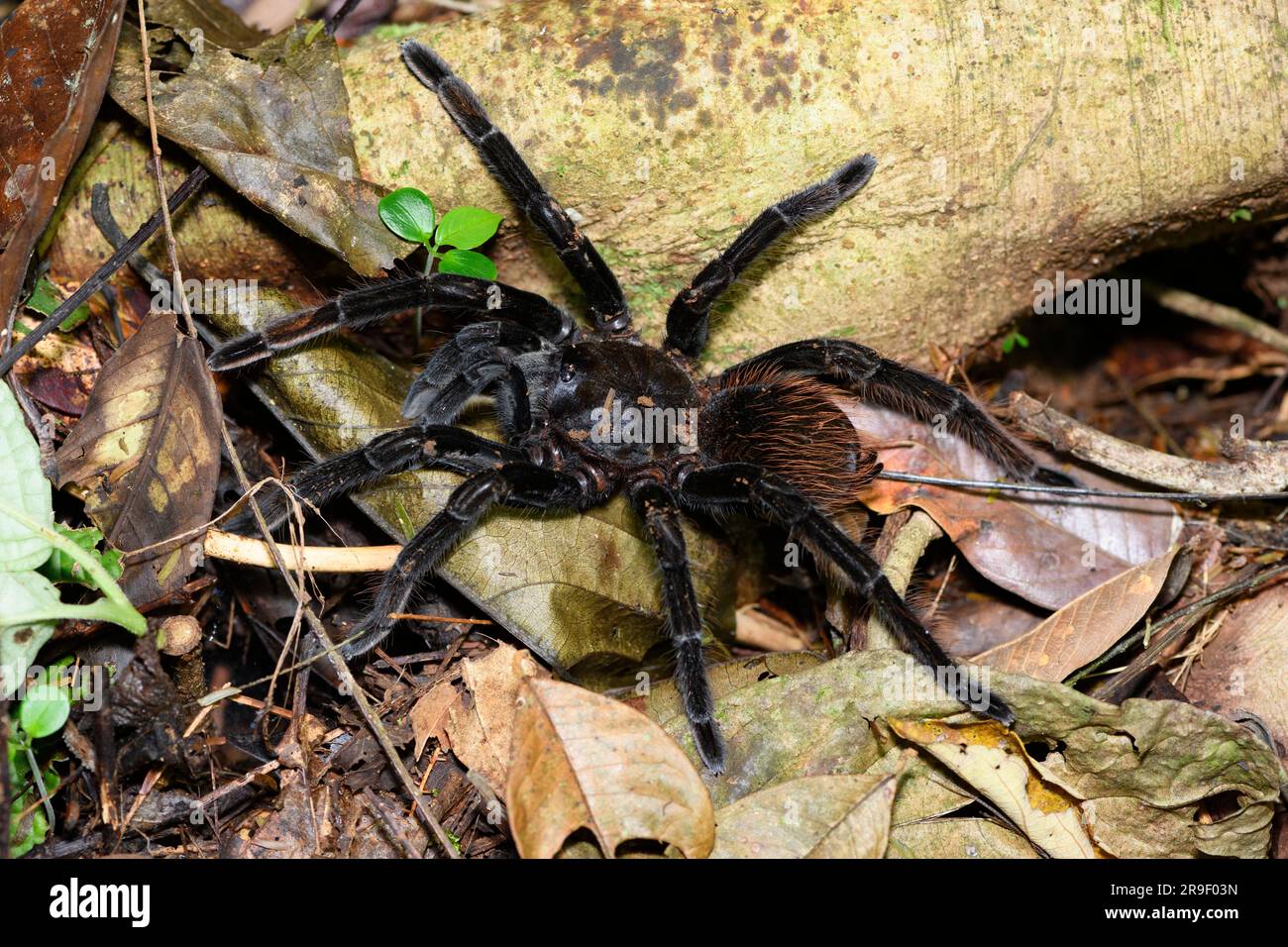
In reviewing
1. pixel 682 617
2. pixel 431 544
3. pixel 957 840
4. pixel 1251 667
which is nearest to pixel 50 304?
pixel 431 544

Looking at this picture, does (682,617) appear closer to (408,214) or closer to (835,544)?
(835,544)

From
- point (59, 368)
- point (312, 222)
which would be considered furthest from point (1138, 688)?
point (59, 368)

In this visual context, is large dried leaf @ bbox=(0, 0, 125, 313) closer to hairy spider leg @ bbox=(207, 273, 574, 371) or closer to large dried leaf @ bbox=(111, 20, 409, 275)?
large dried leaf @ bbox=(111, 20, 409, 275)

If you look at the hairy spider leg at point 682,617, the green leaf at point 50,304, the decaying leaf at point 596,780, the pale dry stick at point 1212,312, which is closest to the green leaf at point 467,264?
the hairy spider leg at point 682,617

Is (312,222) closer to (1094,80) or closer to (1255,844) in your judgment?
(1094,80)

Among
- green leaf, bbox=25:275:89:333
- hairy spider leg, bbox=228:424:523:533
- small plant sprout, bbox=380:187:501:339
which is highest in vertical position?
small plant sprout, bbox=380:187:501:339

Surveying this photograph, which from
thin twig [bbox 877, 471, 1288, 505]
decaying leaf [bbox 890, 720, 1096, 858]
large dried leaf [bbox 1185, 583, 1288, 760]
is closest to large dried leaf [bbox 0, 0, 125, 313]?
thin twig [bbox 877, 471, 1288, 505]
